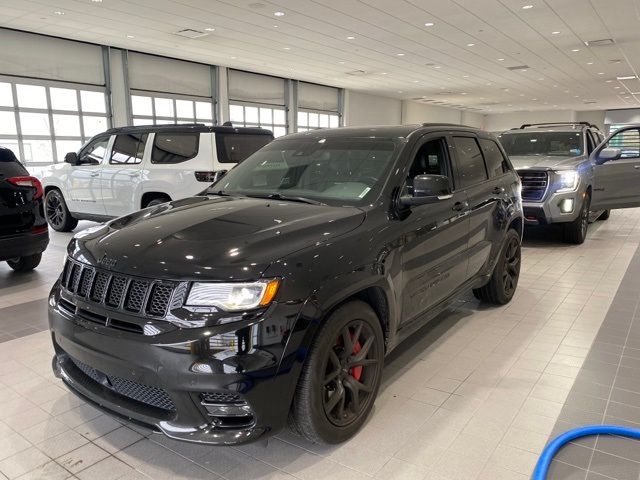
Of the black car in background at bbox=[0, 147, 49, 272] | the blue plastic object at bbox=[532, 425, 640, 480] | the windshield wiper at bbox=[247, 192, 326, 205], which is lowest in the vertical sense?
the blue plastic object at bbox=[532, 425, 640, 480]

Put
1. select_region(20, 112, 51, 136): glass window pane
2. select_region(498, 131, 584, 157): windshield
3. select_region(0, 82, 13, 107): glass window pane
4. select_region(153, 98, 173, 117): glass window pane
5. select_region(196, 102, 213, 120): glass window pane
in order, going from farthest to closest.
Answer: select_region(196, 102, 213, 120): glass window pane → select_region(153, 98, 173, 117): glass window pane → select_region(20, 112, 51, 136): glass window pane → select_region(0, 82, 13, 107): glass window pane → select_region(498, 131, 584, 157): windshield

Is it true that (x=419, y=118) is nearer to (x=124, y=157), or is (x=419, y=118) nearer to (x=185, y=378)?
(x=124, y=157)

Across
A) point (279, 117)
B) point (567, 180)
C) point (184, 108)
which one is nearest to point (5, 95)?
point (184, 108)

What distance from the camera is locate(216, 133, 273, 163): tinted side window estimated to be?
6707 mm

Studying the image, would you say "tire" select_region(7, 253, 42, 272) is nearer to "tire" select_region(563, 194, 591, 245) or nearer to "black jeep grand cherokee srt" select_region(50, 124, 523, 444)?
"black jeep grand cherokee srt" select_region(50, 124, 523, 444)

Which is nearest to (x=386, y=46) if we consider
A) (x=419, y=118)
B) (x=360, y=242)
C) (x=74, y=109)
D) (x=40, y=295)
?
(x=74, y=109)

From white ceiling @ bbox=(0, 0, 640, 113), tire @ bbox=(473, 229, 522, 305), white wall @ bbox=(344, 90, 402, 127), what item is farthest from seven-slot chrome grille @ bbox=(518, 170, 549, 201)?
white wall @ bbox=(344, 90, 402, 127)

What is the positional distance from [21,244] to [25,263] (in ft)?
2.68

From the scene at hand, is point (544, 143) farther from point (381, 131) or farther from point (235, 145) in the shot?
point (381, 131)

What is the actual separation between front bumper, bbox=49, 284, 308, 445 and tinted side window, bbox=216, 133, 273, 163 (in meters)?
4.84

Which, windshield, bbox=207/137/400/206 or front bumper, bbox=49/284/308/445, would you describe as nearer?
front bumper, bbox=49/284/308/445

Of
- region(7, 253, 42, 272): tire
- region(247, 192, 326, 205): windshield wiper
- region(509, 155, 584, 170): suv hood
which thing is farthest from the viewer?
region(509, 155, 584, 170): suv hood

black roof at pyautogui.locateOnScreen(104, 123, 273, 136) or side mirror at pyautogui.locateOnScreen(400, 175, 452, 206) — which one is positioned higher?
black roof at pyautogui.locateOnScreen(104, 123, 273, 136)

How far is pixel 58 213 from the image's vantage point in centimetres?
884
